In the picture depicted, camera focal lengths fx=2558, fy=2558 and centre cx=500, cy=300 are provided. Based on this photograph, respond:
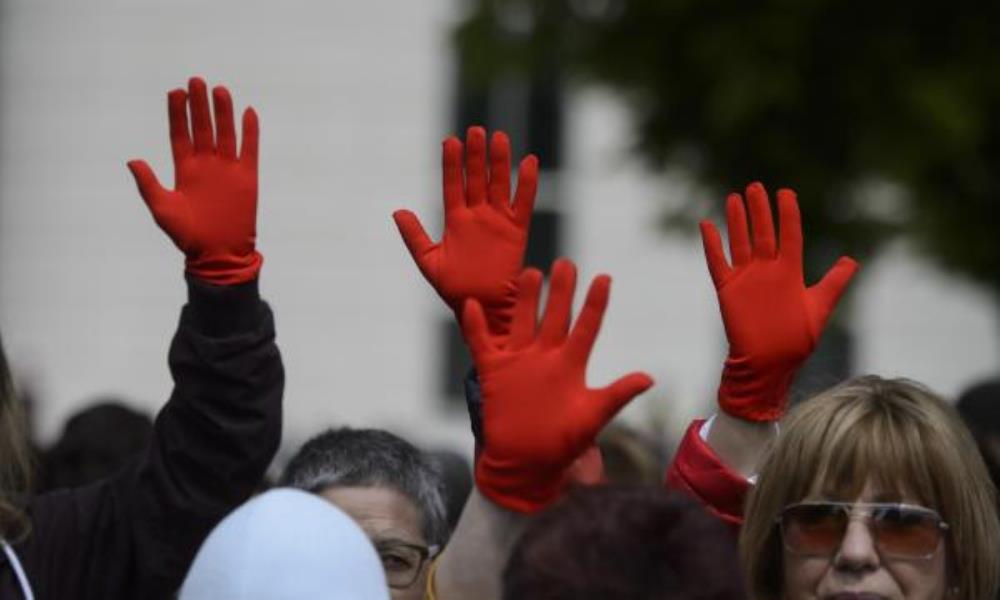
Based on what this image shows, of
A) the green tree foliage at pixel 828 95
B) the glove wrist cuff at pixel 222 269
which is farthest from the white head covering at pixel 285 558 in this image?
the green tree foliage at pixel 828 95

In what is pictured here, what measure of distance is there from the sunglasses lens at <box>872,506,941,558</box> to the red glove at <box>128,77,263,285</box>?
94 centimetres

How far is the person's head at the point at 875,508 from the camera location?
3244mm

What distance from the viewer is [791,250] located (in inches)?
140

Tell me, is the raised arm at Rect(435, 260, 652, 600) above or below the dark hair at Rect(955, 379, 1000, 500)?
above

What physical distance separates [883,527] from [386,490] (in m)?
0.84

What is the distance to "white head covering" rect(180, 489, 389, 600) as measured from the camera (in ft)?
8.83

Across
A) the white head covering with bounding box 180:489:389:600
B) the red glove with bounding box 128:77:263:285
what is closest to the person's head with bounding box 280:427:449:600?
the red glove with bounding box 128:77:263:285

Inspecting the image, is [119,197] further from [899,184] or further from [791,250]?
[791,250]

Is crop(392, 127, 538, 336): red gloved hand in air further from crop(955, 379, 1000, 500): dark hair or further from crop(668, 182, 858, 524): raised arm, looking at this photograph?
crop(955, 379, 1000, 500): dark hair

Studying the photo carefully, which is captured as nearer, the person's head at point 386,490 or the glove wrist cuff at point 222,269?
the glove wrist cuff at point 222,269

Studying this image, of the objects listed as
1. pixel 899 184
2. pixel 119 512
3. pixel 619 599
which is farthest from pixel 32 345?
pixel 619 599

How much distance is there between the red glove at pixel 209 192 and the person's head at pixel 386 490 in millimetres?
372

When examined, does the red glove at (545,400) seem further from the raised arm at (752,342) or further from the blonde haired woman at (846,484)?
the raised arm at (752,342)

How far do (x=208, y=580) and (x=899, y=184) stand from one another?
732cm
